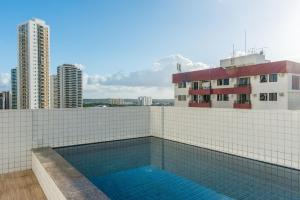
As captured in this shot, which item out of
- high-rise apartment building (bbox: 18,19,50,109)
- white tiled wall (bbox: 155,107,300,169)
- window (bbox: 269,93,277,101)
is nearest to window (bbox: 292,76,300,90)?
window (bbox: 269,93,277,101)

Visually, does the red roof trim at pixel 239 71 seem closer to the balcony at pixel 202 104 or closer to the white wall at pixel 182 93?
the white wall at pixel 182 93

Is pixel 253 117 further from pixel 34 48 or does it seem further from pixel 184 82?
pixel 34 48

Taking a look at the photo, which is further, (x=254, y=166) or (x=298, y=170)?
(x=254, y=166)

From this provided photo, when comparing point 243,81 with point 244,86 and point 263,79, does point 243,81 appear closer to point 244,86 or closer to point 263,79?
point 244,86

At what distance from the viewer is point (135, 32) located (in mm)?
11242

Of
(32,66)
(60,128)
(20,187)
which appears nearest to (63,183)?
(20,187)

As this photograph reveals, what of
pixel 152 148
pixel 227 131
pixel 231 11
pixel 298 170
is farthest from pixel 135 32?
pixel 298 170

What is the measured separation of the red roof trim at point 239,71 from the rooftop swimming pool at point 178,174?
807 centimetres

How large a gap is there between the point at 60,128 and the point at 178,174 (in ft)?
15.0

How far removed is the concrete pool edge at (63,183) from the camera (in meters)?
3.19

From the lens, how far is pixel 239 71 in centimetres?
1512

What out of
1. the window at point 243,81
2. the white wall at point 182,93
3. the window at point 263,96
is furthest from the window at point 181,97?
the window at point 263,96

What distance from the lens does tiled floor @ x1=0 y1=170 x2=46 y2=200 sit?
14.0ft

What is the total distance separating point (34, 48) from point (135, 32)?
69.2ft
